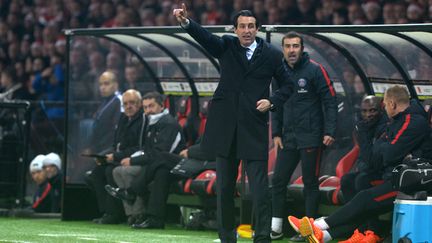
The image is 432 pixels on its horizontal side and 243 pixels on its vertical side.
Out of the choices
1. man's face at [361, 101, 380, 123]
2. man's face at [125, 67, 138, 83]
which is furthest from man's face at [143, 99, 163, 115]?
man's face at [361, 101, 380, 123]

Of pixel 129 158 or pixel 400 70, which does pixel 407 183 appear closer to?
pixel 400 70

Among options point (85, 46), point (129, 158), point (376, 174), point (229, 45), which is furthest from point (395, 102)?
point (85, 46)

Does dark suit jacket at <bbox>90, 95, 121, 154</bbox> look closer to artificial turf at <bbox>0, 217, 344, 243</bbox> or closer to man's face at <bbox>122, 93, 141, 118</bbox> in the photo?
man's face at <bbox>122, 93, 141, 118</bbox>

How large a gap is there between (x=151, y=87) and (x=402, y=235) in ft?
19.8

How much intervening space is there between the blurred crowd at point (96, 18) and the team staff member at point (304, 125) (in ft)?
12.1

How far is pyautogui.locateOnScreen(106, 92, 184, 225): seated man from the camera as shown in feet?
50.0

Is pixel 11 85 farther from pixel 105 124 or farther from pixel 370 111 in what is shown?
pixel 370 111

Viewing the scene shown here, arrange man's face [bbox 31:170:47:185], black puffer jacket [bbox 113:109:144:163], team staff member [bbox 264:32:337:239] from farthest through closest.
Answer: man's face [bbox 31:170:47:185] < black puffer jacket [bbox 113:109:144:163] < team staff member [bbox 264:32:337:239]

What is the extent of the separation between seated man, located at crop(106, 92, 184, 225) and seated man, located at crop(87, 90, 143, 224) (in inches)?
9.5

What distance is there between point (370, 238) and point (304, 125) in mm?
1551

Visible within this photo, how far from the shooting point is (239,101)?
1088 centimetres

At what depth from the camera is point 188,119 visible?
16031mm

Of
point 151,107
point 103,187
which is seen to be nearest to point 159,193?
point 151,107

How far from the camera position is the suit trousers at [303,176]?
517 inches
